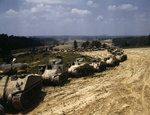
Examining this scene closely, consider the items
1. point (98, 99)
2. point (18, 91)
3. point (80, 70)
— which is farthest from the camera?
point (80, 70)

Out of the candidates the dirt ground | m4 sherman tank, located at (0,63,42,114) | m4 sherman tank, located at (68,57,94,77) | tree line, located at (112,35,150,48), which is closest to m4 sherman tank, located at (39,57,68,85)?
the dirt ground

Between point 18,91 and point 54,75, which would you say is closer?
point 18,91

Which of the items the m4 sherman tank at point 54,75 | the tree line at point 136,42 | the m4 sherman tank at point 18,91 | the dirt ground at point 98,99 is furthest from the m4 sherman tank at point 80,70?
the tree line at point 136,42

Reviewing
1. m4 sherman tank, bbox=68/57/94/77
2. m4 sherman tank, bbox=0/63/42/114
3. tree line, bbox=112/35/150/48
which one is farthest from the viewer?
tree line, bbox=112/35/150/48

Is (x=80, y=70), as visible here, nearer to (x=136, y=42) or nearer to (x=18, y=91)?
(x=18, y=91)

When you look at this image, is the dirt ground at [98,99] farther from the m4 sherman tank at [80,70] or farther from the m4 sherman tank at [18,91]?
the m4 sherman tank at [80,70]

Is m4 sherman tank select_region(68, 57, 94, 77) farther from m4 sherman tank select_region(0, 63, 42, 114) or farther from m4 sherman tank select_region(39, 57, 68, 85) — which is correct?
m4 sherman tank select_region(0, 63, 42, 114)

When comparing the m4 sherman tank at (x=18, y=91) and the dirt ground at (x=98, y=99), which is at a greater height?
the m4 sherman tank at (x=18, y=91)

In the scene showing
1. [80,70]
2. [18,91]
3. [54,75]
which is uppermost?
[18,91]

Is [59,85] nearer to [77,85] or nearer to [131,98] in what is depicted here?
[77,85]

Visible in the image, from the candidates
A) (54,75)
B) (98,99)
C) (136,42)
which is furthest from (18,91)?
(136,42)

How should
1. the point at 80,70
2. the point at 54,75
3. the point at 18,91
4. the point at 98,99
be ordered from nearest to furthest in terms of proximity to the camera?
the point at 18,91 → the point at 98,99 → the point at 54,75 → the point at 80,70

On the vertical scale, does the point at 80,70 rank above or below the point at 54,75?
below

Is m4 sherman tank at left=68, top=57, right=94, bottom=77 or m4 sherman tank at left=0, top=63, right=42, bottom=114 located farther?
m4 sherman tank at left=68, top=57, right=94, bottom=77
